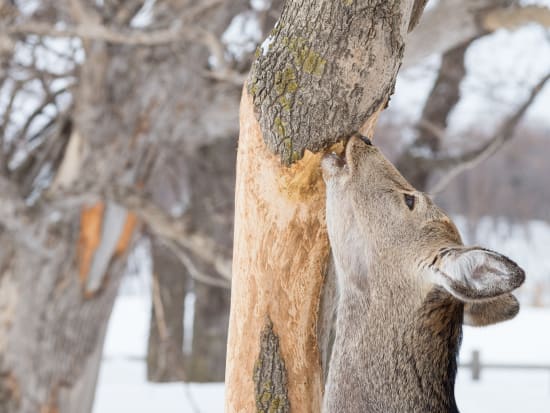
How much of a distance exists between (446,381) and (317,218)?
729 millimetres

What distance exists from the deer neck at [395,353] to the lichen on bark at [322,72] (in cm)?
54

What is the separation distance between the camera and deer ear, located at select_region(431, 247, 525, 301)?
7.15 feet

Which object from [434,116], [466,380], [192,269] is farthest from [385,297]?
[466,380]

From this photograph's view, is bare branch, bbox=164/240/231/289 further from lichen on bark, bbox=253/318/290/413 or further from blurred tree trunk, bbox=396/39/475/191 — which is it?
blurred tree trunk, bbox=396/39/475/191

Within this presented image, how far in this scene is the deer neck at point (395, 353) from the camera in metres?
2.69

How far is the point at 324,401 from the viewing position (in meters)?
2.78

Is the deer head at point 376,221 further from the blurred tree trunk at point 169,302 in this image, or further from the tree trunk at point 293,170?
the blurred tree trunk at point 169,302

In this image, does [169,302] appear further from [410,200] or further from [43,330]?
[410,200]

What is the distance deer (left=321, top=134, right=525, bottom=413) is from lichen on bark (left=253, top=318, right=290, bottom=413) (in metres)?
0.18

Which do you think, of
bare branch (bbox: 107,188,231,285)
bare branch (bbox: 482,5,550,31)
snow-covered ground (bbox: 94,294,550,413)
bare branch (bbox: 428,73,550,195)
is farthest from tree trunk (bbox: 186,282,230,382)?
bare branch (bbox: 482,5,550,31)

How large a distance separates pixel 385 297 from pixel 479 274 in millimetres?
532

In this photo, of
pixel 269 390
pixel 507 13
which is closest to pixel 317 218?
pixel 269 390

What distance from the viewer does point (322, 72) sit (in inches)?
107

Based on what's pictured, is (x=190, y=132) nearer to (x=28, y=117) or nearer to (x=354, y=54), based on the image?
(x=28, y=117)
